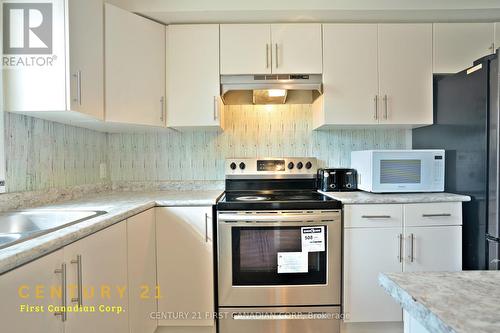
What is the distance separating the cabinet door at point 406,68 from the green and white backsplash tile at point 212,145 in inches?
16.0

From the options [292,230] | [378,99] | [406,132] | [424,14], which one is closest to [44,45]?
[292,230]

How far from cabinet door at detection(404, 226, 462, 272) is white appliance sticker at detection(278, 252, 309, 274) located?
675 millimetres

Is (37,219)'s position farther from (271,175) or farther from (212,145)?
(271,175)

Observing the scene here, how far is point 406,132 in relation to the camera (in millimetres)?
2311

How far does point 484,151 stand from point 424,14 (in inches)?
42.2

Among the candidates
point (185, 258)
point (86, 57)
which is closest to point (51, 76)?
point (86, 57)

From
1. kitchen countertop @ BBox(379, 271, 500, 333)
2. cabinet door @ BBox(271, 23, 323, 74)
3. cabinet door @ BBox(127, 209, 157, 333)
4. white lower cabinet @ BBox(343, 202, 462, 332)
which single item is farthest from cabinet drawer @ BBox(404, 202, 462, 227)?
cabinet door @ BBox(127, 209, 157, 333)

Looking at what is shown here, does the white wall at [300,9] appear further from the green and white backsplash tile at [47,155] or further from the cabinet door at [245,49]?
the green and white backsplash tile at [47,155]

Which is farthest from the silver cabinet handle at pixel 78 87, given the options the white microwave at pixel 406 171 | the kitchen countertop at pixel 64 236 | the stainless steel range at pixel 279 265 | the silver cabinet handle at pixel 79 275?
the white microwave at pixel 406 171

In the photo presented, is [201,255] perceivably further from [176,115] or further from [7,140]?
[7,140]

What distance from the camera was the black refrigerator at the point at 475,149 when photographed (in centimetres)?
148

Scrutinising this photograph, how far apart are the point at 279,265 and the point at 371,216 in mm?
665

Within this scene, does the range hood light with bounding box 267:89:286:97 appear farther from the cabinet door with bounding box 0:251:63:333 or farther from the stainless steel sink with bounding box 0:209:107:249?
the cabinet door with bounding box 0:251:63:333

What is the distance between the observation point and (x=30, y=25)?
1.31m
